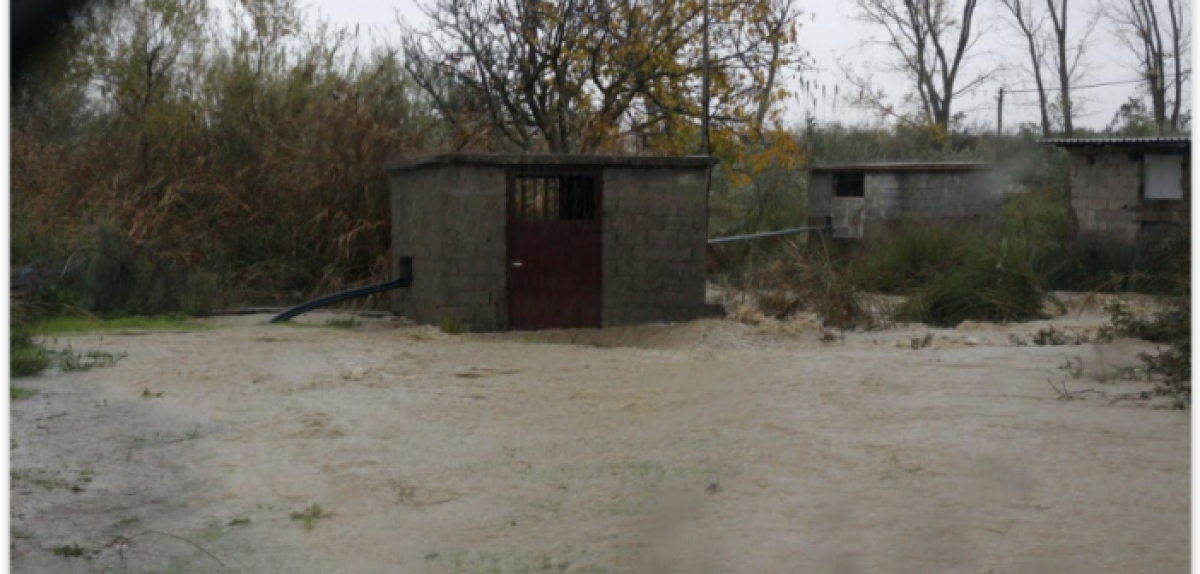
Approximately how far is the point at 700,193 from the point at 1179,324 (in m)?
5.47

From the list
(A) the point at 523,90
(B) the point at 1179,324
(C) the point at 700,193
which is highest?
(A) the point at 523,90

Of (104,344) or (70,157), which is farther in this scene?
(70,157)

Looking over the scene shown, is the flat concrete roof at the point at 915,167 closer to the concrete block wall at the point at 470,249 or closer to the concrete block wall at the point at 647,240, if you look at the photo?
the concrete block wall at the point at 647,240

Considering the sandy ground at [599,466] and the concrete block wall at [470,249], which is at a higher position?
the concrete block wall at [470,249]

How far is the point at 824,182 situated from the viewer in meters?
23.2

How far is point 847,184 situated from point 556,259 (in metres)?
9.63

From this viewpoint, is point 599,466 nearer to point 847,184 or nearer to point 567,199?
point 567,199

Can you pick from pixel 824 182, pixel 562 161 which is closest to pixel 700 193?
pixel 562 161

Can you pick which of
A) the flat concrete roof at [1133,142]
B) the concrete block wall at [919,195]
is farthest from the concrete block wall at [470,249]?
the concrete block wall at [919,195]

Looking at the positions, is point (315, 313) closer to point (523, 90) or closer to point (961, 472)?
point (523, 90)

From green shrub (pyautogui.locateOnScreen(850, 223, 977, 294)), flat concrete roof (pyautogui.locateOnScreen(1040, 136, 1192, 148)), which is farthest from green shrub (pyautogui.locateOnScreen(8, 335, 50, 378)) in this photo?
flat concrete roof (pyautogui.locateOnScreen(1040, 136, 1192, 148))

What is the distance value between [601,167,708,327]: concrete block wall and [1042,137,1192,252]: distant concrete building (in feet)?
22.8

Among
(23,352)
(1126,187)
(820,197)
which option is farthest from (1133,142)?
(23,352)

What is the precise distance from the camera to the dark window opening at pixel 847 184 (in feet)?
75.2
